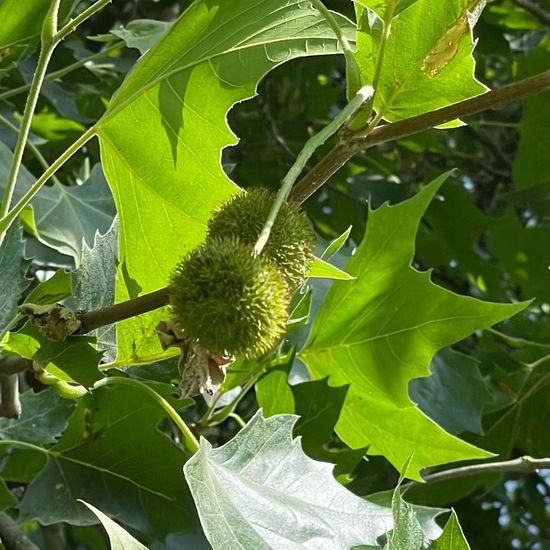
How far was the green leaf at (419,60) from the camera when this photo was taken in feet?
3.49

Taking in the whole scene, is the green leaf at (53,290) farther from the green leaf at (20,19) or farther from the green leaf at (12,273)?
the green leaf at (20,19)

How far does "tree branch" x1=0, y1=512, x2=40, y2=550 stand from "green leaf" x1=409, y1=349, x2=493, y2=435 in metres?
0.77

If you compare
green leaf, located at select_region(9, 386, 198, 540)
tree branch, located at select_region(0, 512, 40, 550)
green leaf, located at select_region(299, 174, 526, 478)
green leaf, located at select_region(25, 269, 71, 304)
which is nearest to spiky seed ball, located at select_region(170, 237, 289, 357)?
green leaf, located at select_region(25, 269, 71, 304)

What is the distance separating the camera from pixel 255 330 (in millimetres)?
923

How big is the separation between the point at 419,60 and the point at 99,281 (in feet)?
1.57

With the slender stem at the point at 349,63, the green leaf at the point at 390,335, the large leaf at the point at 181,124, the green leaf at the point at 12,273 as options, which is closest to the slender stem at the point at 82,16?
the large leaf at the point at 181,124

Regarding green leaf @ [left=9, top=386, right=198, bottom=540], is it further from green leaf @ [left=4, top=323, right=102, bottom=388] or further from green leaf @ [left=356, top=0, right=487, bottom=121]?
green leaf @ [left=356, top=0, right=487, bottom=121]

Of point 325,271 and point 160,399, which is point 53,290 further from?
point 325,271

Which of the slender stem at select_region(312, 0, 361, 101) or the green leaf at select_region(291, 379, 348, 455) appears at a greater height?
the slender stem at select_region(312, 0, 361, 101)

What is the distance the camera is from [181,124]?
1172mm

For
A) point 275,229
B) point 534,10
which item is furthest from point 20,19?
point 534,10

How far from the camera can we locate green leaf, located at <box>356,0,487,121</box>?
41.9 inches

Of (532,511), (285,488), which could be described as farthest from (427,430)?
(532,511)

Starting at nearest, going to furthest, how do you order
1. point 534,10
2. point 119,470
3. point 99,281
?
1. point 99,281
2. point 119,470
3. point 534,10
